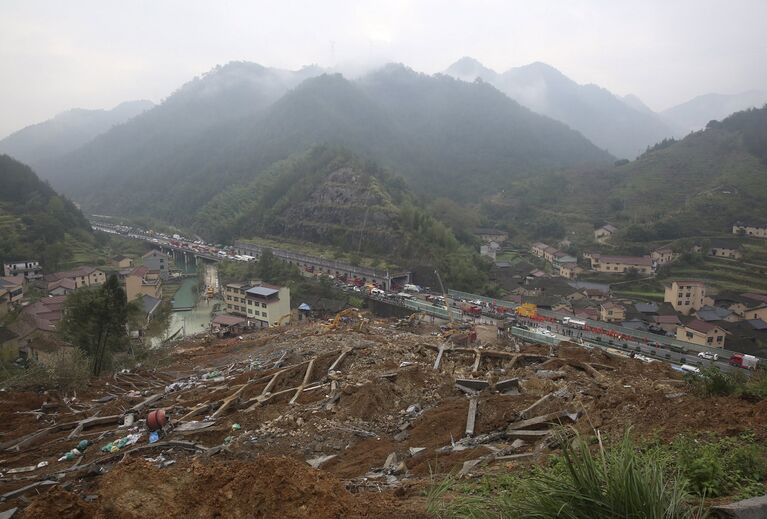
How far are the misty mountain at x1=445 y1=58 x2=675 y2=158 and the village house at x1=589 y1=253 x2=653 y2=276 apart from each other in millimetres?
107534

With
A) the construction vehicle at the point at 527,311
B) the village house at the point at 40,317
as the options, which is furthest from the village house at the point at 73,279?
the construction vehicle at the point at 527,311

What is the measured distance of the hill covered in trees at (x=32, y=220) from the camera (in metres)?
38.1

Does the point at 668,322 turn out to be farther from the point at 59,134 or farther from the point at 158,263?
the point at 59,134

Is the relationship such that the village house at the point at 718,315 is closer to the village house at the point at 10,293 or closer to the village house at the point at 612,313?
the village house at the point at 612,313

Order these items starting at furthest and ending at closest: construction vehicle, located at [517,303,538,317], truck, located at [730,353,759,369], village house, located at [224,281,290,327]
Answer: village house, located at [224,281,290,327] → construction vehicle, located at [517,303,538,317] → truck, located at [730,353,759,369]

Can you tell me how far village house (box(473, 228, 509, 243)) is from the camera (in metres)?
55.3

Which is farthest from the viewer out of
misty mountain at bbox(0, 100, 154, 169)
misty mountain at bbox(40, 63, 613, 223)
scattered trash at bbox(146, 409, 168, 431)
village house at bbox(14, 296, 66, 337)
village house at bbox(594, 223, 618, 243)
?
misty mountain at bbox(0, 100, 154, 169)

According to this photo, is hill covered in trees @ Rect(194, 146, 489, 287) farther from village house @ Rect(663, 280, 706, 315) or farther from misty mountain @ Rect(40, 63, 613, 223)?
village house @ Rect(663, 280, 706, 315)

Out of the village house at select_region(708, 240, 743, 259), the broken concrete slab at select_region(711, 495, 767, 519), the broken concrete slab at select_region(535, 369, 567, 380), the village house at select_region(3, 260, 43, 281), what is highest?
the broken concrete slab at select_region(711, 495, 767, 519)

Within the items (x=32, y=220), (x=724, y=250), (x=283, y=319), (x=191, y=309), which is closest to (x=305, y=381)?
(x=283, y=319)

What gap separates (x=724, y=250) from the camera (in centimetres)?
3753

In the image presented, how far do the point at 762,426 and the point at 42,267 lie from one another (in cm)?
4540

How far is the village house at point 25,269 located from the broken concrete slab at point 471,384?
3860 cm

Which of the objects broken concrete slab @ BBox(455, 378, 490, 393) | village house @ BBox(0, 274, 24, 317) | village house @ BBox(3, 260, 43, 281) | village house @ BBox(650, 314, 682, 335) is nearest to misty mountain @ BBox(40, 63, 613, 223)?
village house @ BBox(3, 260, 43, 281)
